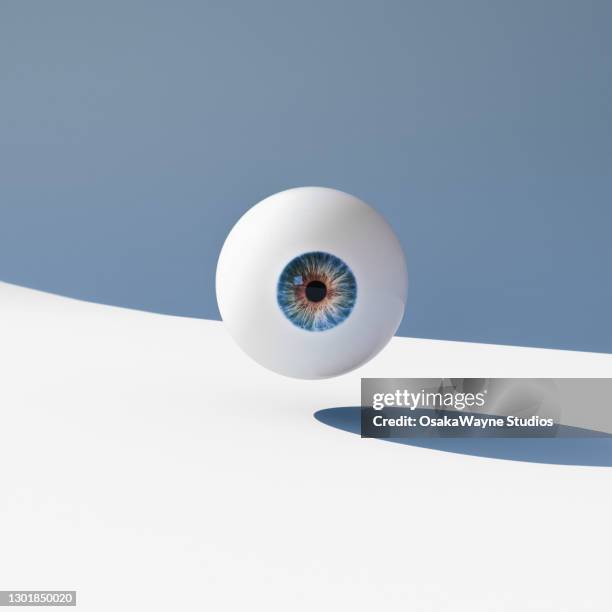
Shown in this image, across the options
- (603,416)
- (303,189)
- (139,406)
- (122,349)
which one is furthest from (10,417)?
(603,416)

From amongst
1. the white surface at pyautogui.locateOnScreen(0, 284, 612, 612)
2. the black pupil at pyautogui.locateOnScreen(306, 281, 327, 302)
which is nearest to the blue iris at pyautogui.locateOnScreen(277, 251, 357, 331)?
the black pupil at pyautogui.locateOnScreen(306, 281, 327, 302)

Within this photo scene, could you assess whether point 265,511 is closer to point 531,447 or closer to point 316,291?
point 316,291

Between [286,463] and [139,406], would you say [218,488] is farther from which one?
[139,406]

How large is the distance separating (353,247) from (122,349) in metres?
3.94

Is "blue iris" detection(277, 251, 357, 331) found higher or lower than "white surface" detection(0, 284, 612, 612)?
higher

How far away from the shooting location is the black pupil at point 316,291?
501 centimetres

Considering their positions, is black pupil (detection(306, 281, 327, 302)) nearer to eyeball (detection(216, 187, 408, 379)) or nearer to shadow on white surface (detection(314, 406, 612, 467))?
eyeball (detection(216, 187, 408, 379))

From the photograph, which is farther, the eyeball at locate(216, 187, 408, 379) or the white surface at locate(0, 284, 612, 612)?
the eyeball at locate(216, 187, 408, 379)

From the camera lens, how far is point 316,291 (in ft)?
16.5

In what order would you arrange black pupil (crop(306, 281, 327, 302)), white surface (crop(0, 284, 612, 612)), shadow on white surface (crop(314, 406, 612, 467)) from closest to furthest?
white surface (crop(0, 284, 612, 612)) → shadow on white surface (crop(314, 406, 612, 467)) → black pupil (crop(306, 281, 327, 302))

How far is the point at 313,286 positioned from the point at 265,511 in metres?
1.66

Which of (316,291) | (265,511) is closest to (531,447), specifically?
(316,291)

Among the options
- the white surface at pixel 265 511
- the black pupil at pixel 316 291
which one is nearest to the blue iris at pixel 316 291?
the black pupil at pixel 316 291

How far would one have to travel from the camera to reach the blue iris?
16.5 feet
